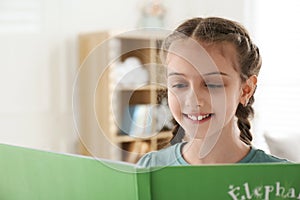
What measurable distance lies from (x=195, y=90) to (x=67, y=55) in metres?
2.43

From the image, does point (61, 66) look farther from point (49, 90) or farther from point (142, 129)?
point (142, 129)

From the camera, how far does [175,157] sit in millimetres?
1034

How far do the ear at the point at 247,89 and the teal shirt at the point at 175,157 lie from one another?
0.32ft

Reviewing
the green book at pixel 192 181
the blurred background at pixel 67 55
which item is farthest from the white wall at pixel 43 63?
the green book at pixel 192 181

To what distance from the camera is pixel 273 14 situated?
11.5ft

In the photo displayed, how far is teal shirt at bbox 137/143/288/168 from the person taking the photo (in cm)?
101

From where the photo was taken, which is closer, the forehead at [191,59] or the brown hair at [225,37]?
the forehead at [191,59]

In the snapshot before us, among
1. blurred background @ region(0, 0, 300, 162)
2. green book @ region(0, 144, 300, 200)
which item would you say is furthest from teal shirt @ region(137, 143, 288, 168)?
blurred background @ region(0, 0, 300, 162)

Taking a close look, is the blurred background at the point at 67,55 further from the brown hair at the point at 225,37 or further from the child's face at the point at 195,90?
the child's face at the point at 195,90

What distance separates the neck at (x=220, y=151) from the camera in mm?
1043

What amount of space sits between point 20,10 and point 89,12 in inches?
16.9

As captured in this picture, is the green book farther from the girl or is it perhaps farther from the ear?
the ear

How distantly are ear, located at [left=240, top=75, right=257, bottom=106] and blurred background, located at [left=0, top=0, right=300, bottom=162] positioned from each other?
1.90m

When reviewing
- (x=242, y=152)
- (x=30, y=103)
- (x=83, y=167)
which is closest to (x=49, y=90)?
(x=30, y=103)
